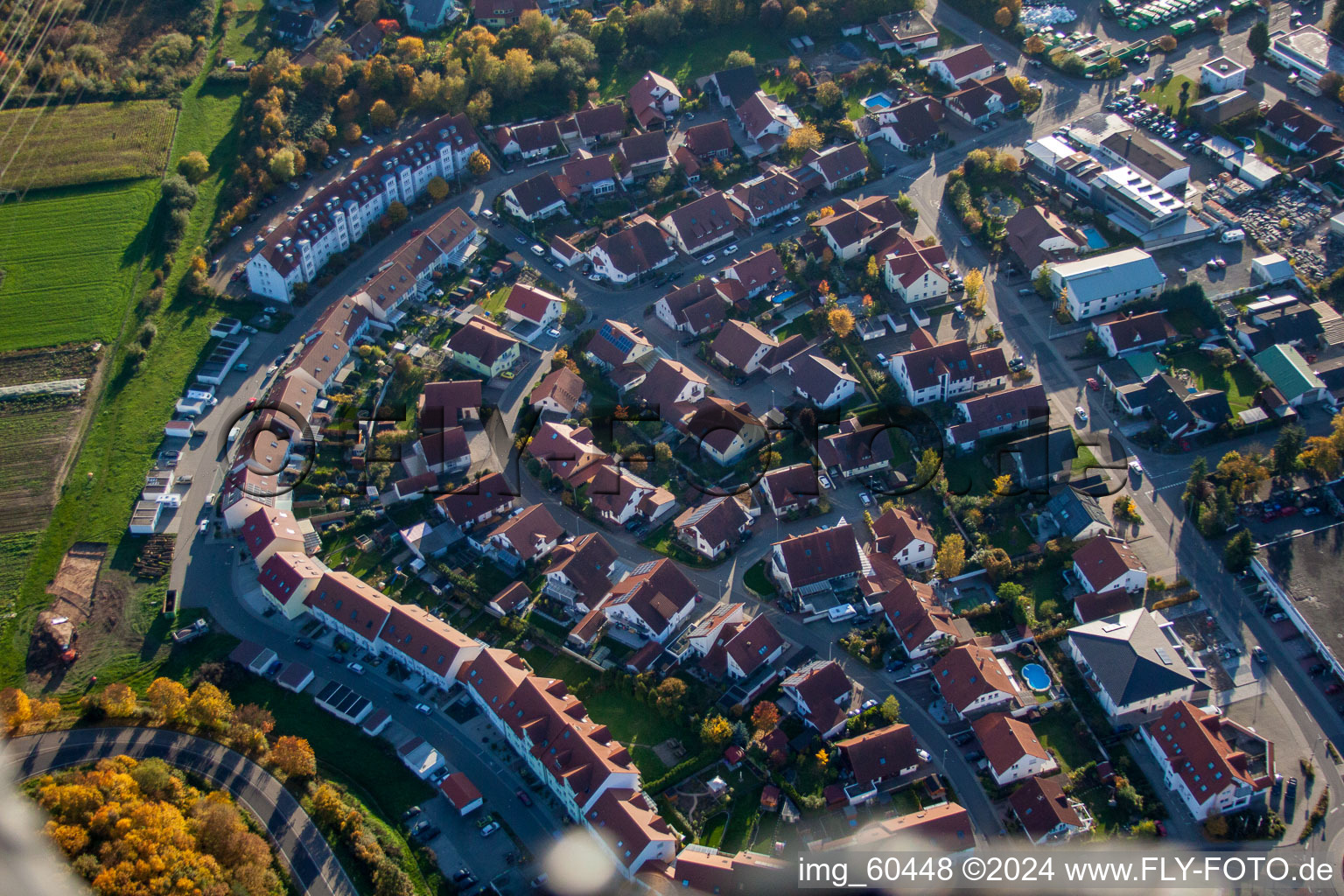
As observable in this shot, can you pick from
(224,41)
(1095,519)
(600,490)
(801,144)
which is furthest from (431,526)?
(224,41)

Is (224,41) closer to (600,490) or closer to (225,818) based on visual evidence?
(600,490)

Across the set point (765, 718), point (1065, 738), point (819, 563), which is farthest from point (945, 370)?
point (765, 718)

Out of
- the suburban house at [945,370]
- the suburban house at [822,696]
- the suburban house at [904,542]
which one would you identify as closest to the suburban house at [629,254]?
the suburban house at [945,370]

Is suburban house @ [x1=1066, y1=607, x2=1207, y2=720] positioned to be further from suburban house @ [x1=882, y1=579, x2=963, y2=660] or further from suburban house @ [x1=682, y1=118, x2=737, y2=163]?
suburban house @ [x1=682, y1=118, x2=737, y2=163]

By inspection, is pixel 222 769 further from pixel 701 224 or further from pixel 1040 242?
pixel 1040 242

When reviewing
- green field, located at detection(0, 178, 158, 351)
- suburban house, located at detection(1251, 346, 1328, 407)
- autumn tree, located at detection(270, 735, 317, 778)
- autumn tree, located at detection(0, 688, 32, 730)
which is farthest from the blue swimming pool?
autumn tree, located at detection(0, 688, 32, 730)

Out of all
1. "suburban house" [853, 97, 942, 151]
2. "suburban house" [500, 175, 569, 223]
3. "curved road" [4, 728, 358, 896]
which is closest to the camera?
"curved road" [4, 728, 358, 896]
